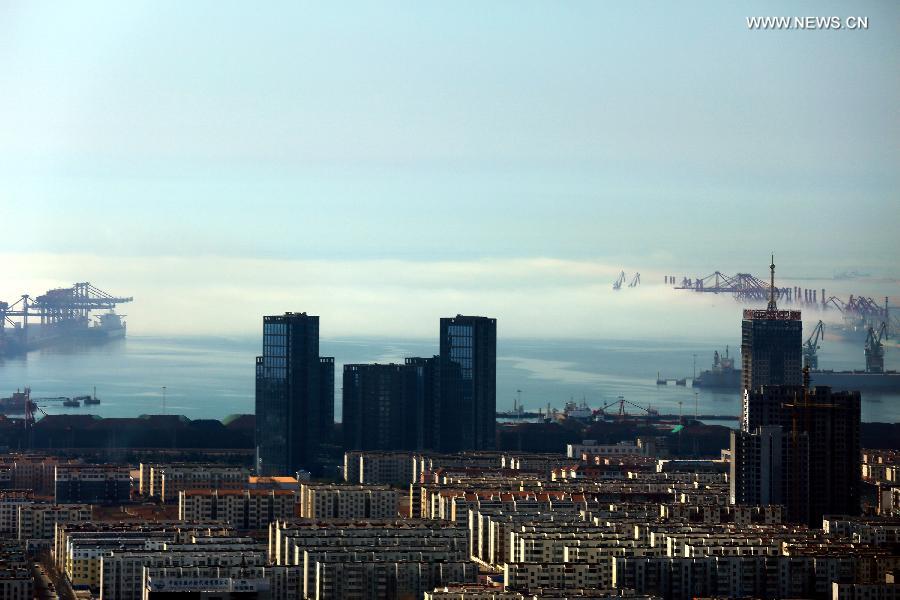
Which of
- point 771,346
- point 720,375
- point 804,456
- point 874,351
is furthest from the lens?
point 720,375

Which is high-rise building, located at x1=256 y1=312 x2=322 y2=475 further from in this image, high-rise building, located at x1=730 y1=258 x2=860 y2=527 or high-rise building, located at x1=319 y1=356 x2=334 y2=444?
high-rise building, located at x1=730 y1=258 x2=860 y2=527

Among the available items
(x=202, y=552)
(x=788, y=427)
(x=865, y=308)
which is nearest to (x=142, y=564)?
(x=202, y=552)

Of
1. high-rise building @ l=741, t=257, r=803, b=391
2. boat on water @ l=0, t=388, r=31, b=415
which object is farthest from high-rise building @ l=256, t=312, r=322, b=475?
boat on water @ l=0, t=388, r=31, b=415

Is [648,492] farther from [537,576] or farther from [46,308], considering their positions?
[46,308]

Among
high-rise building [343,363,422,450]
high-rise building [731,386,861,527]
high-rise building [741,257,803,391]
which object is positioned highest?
high-rise building [741,257,803,391]

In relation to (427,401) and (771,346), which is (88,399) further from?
(771,346)

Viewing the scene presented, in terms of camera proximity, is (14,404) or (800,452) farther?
(14,404)

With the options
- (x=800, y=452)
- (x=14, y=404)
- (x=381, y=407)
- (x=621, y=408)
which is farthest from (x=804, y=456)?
(x=14, y=404)
